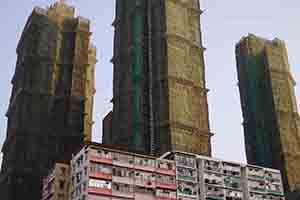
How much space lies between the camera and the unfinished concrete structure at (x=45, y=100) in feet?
296

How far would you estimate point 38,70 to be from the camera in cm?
10069

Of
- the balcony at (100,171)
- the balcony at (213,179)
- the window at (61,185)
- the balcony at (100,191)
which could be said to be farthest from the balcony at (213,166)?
the window at (61,185)

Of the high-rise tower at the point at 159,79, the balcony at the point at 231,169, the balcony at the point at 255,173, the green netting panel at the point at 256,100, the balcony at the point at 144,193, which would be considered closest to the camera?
the balcony at the point at 144,193

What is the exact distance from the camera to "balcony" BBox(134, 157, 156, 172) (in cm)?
7056

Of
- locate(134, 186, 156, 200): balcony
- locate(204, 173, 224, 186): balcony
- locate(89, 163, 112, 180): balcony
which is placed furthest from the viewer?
locate(204, 173, 224, 186): balcony

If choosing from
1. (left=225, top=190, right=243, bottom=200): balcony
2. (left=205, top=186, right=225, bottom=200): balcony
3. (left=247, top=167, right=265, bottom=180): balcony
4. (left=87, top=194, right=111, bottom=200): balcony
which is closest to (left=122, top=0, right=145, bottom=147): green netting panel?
(left=205, top=186, right=225, bottom=200): balcony

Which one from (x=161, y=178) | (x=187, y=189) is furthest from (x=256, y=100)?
(x=161, y=178)

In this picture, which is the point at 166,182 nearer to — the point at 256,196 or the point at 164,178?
the point at 164,178

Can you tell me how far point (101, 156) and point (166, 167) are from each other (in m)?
10.8

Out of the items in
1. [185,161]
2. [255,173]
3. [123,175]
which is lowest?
[123,175]

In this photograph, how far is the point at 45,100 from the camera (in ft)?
321

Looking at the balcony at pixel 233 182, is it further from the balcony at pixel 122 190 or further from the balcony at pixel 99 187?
the balcony at pixel 99 187

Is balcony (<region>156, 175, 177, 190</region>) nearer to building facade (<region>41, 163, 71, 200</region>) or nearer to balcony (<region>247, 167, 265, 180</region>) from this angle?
building facade (<region>41, 163, 71, 200</region>)

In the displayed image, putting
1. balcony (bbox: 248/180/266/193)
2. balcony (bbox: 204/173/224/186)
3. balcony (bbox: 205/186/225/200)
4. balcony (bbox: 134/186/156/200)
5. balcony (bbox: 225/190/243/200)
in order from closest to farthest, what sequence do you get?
Answer: balcony (bbox: 134/186/156/200) → balcony (bbox: 205/186/225/200) → balcony (bbox: 204/173/224/186) → balcony (bbox: 225/190/243/200) → balcony (bbox: 248/180/266/193)
